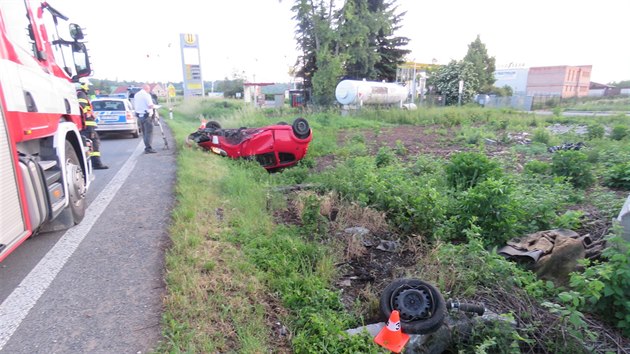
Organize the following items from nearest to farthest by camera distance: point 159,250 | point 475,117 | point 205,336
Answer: point 205,336 < point 159,250 < point 475,117

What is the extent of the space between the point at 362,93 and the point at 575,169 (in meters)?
17.8

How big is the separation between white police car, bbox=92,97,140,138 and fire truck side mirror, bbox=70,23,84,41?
28.6 feet

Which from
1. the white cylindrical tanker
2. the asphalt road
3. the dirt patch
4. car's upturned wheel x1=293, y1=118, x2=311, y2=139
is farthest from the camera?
the white cylindrical tanker

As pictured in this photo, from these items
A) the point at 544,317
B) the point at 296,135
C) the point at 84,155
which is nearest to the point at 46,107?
the point at 84,155

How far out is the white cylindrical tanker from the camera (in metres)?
22.9

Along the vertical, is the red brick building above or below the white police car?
above

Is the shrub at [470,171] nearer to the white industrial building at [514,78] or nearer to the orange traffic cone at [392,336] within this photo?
the orange traffic cone at [392,336]

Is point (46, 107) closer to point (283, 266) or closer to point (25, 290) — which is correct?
point (25, 290)

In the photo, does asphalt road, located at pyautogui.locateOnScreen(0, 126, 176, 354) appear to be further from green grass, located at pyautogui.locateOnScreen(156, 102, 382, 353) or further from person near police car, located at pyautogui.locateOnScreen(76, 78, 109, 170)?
person near police car, located at pyautogui.locateOnScreen(76, 78, 109, 170)

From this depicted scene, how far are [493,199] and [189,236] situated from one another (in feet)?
11.5

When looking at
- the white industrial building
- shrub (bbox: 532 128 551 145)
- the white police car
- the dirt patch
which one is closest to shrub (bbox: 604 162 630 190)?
the dirt patch

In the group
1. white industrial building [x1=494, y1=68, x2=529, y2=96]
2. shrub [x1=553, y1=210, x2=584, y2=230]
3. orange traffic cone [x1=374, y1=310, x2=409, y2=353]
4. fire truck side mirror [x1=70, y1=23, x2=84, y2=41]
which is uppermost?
white industrial building [x1=494, y1=68, x2=529, y2=96]

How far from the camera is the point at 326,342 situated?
102 inches

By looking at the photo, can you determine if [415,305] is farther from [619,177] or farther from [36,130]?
[619,177]
